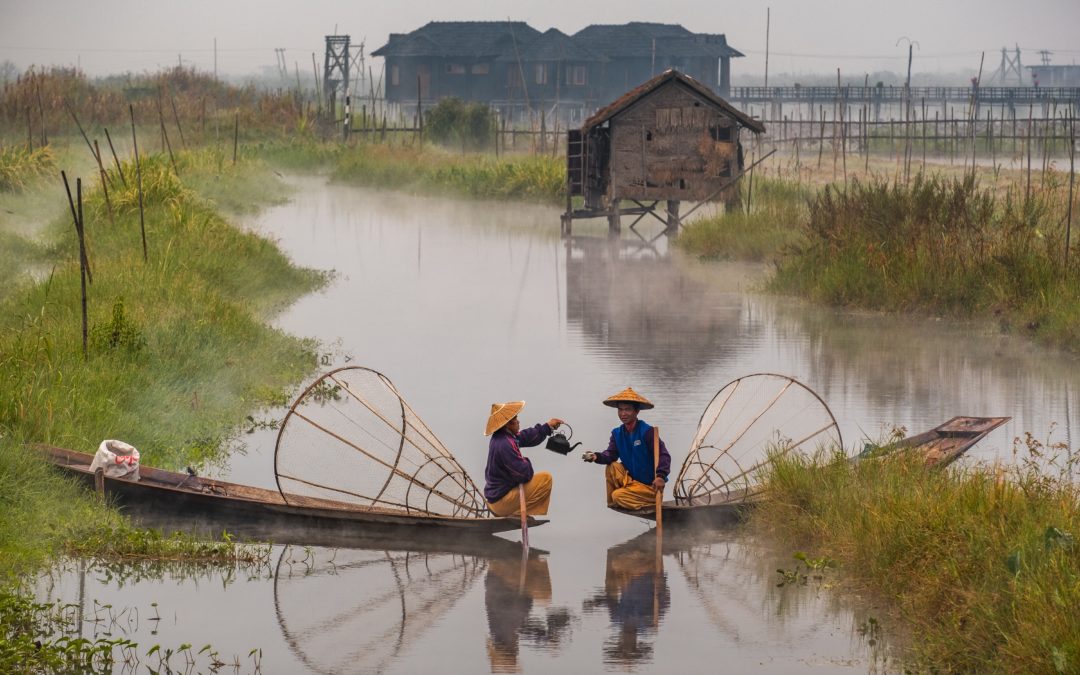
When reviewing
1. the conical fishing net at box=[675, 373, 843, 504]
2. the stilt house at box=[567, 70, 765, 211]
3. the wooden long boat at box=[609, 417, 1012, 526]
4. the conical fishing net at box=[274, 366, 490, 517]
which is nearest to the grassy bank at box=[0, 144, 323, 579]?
the conical fishing net at box=[274, 366, 490, 517]

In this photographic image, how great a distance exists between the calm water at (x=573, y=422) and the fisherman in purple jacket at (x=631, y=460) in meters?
0.35

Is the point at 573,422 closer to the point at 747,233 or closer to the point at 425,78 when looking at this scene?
the point at 747,233

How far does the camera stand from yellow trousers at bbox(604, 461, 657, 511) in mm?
9805

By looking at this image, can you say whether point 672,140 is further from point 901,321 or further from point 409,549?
point 409,549

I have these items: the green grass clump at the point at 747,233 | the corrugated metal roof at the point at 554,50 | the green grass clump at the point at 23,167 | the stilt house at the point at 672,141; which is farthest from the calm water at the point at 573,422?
the corrugated metal roof at the point at 554,50

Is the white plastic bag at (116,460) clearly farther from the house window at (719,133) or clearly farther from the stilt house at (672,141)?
the house window at (719,133)

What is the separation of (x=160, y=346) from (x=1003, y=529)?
8.84 m

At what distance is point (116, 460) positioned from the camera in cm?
987

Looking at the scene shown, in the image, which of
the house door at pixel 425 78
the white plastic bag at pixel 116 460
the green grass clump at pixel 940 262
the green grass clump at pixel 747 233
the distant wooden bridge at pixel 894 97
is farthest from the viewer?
the house door at pixel 425 78

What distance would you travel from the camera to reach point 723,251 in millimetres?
26500

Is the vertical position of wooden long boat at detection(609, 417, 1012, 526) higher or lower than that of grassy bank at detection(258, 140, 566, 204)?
lower

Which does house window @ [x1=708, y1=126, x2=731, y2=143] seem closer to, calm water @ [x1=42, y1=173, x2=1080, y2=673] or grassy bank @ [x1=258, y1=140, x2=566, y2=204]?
calm water @ [x1=42, y1=173, x2=1080, y2=673]

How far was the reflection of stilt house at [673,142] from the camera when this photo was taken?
28.4 m

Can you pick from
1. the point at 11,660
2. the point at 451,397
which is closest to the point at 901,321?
the point at 451,397
